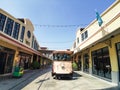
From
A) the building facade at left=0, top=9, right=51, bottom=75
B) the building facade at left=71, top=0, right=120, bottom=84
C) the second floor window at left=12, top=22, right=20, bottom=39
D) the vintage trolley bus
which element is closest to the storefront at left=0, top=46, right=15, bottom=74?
the building facade at left=0, top=9, right=51, bottom=75

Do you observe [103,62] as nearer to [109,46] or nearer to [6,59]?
[109,46]

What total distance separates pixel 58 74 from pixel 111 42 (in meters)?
6.09

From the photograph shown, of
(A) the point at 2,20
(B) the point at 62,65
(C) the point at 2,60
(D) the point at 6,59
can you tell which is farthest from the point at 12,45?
(A) the point at 2,20

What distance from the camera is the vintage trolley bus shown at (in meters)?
13.1

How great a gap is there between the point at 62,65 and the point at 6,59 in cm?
678

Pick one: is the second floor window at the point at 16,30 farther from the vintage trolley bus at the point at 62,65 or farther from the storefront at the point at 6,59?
the vintage trolley bus at the point at 62,65

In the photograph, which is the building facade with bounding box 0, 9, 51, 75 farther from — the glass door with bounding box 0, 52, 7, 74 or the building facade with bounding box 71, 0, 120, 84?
the building facade with bounding box 71, 0, 120, 84

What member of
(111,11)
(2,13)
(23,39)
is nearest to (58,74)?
(111,11)

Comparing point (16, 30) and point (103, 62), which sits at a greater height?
point (16, 30)

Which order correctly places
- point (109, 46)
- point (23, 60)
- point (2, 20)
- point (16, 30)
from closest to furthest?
point (109, 46) < point (2, 20) < point (23, 60) < point (16, 30)

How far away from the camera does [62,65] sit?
534 inches

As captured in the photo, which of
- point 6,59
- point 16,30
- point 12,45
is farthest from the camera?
point 16,30

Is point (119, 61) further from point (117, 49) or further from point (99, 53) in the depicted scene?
point (99, 53)

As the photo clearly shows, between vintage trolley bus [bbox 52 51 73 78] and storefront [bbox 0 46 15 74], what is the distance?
5650 millimetres
